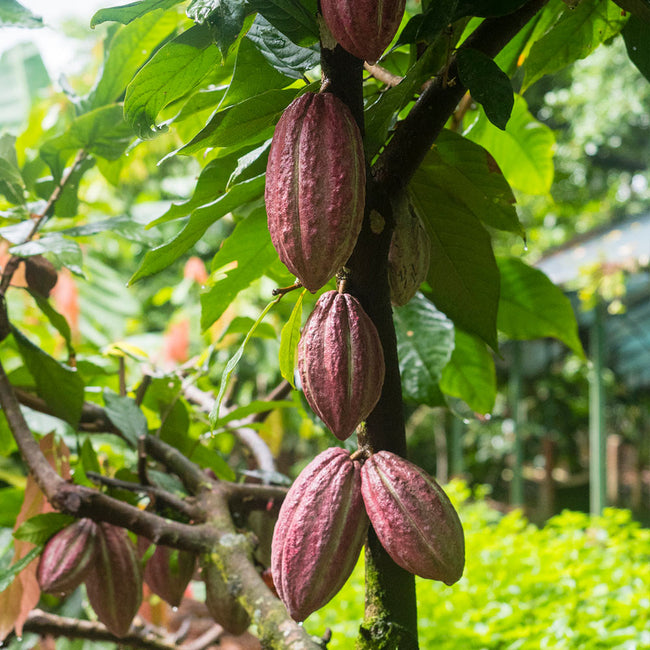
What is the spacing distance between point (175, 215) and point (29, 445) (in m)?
0.26

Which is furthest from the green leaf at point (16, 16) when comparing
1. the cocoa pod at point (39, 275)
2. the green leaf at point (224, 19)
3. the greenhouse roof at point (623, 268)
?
the greenhouse roof at point (623, 268)

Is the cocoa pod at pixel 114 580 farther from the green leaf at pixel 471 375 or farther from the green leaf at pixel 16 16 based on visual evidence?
the green leaf at pixel 16 16

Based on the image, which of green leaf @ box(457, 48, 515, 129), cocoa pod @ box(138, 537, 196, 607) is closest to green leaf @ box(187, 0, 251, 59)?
green leaf @ box(457, 48, 515, 129)

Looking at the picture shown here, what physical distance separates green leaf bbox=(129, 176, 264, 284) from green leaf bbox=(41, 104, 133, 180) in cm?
27

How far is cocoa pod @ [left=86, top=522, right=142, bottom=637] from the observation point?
0.58 m

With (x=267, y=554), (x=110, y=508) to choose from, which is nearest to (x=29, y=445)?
(x=110, y=508)

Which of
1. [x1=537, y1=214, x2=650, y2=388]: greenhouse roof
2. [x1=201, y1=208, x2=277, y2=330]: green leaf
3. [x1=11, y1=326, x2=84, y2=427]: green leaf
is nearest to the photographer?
[x1=201, y1=208, x2=277, y2=330]: green leaf

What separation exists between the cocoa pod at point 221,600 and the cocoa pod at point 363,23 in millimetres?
409

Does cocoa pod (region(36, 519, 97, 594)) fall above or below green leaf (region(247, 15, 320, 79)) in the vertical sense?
below

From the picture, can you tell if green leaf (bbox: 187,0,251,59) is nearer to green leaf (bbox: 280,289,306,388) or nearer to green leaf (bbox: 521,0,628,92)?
green leaf (bbox: 280,289,306,388)

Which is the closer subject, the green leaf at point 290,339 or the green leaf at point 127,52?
the green leaf at point 290,339

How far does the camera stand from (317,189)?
0.34m

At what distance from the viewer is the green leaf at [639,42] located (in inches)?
19.1

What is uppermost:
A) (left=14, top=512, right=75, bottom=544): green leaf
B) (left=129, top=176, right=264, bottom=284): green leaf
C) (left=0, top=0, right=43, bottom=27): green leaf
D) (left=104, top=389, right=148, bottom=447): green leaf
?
(left=0, top=0, right=43, bottom=27): green leaf
